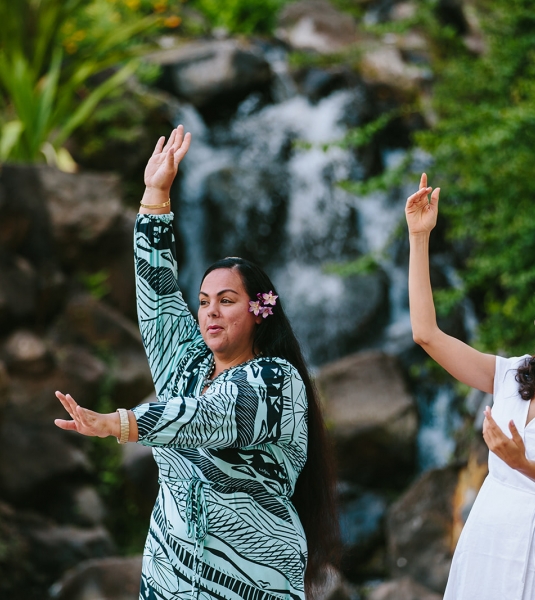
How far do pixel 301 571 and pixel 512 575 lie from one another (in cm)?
60

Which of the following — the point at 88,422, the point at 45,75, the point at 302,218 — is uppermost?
the point at 88,422

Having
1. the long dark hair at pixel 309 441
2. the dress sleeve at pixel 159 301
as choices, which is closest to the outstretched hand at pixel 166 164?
the dress sleeve at pixel 159 301

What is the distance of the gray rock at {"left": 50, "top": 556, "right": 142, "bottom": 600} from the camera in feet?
17.1

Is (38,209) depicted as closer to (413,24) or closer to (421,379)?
(421,379)

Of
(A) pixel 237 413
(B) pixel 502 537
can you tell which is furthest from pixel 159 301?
(B) pixel 502 537

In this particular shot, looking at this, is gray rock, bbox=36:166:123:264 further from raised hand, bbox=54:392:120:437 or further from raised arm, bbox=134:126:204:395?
raised hand, bbox=54:392:120:437

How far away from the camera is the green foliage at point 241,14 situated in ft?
41.6

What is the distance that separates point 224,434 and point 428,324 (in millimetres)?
806

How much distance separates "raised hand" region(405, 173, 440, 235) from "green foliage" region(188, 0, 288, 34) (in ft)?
35.1

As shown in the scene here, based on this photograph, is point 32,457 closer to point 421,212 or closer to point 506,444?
point 421,212

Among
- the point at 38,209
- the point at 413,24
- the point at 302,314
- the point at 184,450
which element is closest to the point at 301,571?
the point at 184,450

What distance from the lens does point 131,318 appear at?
850 cm

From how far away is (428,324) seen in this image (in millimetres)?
2514

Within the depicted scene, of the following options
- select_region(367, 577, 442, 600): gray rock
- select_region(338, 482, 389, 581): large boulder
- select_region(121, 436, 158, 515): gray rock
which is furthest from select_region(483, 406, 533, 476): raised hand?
select_region(121, 436, 158, 515): gray rock
